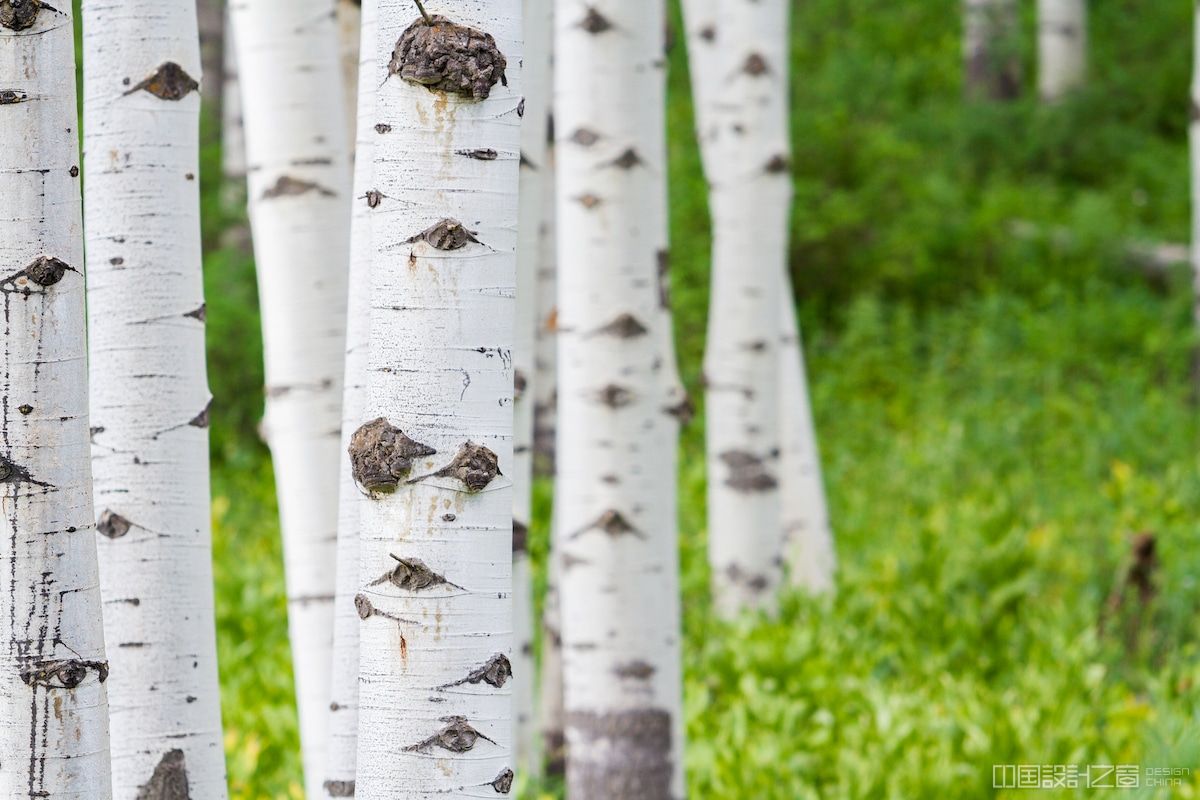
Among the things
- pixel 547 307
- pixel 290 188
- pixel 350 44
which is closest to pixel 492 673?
pixel 290 188

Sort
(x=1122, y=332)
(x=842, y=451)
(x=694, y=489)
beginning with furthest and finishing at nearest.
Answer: (x=1122, y=332) < (x=842, y=451) < (x=694, y=489)

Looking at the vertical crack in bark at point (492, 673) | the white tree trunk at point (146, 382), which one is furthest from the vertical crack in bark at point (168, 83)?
the vertical crack in bark at point (492, 673)

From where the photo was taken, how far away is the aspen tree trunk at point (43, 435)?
1453 millimetres

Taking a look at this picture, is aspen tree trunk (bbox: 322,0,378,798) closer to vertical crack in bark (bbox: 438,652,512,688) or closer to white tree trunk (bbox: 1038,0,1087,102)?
vertical crack in bark (bbox: 438,652,512,688)

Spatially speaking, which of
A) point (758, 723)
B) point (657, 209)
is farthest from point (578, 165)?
point (758, 723)

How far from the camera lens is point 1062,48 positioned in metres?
11.5

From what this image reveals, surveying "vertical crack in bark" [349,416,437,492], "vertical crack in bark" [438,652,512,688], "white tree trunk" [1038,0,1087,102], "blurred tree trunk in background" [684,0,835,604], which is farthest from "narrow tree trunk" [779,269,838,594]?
"white tree trunk" [1038,0,1087,102]

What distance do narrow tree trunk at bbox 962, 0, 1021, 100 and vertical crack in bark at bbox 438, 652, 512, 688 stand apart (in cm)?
1085

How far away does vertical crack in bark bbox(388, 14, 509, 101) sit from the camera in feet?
4.66

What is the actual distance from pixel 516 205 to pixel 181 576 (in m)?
0.89

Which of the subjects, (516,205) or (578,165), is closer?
(516,205)

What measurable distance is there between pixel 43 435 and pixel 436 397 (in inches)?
19.8

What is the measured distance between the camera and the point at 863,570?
5262 mm

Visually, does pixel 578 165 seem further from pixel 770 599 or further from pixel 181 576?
pixel 770 599
